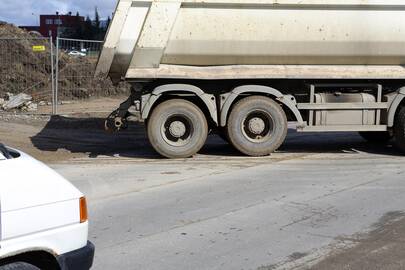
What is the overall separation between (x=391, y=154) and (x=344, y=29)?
269 cm

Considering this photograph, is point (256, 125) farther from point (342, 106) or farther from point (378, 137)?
point (378, 137)

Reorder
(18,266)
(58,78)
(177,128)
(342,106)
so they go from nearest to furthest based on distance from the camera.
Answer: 1. (18,266)
2. (177,128)
3. (342,106)
4. (58,78)

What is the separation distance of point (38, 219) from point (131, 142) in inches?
408

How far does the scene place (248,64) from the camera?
1158 centimetres

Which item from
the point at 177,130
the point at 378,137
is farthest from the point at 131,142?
the point at 378,137

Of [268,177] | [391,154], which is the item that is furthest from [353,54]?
[268,177]

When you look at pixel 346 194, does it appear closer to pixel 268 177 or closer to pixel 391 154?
pixel 268 177

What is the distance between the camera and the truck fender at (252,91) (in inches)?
452

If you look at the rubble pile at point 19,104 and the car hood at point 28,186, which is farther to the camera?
the rubble pile at point 19,104

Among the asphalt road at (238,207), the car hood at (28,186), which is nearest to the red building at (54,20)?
the asphalt road at (238,207)

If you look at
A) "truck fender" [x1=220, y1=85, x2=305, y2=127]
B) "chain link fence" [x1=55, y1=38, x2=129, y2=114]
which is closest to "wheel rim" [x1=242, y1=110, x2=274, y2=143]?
"truck fender" [x1=220, y1=85, x2=305, y2=127]

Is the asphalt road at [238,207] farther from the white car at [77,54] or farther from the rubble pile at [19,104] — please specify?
the white car at [77,54]

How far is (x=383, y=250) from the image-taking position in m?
5.70

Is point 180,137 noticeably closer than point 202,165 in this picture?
No
